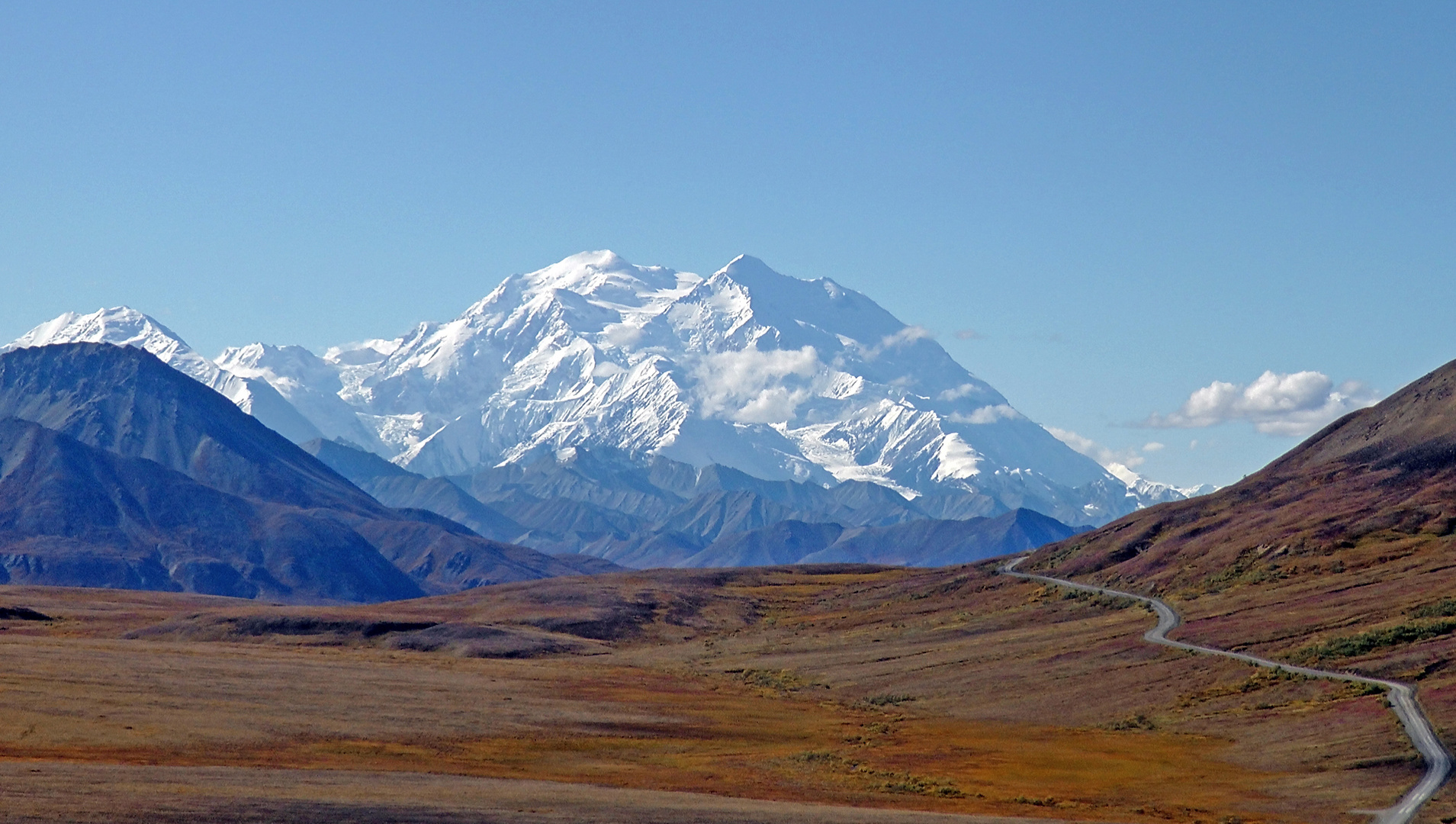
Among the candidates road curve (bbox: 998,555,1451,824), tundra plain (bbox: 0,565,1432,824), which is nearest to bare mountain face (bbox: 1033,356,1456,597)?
tundra plain (bbox: 0,565,1432,824)

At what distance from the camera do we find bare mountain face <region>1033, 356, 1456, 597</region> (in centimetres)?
14375

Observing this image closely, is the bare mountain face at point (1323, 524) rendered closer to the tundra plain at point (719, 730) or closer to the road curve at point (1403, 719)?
the tundra plain at point (719, 730)

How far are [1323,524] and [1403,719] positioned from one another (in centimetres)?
8207

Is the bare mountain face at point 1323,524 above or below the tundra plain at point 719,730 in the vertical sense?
above

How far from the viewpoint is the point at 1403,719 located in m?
78.1

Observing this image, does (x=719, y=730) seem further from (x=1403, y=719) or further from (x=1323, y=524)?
(x=1323, y=524)

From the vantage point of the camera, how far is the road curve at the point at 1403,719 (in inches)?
2456

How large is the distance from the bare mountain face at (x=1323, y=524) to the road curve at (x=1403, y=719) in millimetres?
17024

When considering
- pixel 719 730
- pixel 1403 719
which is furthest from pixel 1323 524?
pixel 719 730

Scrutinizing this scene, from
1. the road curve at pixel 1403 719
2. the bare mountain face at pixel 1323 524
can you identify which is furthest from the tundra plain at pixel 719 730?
the bare mountain face at pixel 1323 524

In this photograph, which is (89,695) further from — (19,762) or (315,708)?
(19,762)

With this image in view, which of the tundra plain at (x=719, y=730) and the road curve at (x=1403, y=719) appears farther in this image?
the road curve at (x=1403, y=719)

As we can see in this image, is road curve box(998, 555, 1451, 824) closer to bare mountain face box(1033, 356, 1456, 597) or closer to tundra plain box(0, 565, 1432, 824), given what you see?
tundra plain box(0, 565, 1432, 824)

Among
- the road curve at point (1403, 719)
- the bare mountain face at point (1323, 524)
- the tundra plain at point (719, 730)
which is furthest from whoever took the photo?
the bare mountain face at point (1323, 524)
